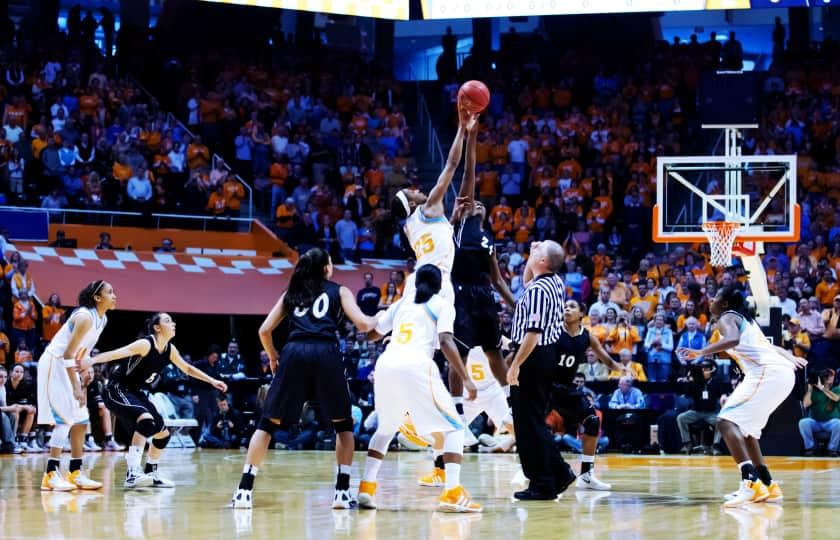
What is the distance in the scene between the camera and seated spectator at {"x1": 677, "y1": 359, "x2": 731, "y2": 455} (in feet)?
59.7

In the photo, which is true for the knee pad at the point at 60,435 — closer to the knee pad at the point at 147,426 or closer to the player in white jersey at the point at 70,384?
the player in white jersey at the point at 70,384

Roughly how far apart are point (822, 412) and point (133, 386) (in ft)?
34.0

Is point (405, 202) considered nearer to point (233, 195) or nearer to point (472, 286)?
point (472, 286)

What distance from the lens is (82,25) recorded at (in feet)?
93.2

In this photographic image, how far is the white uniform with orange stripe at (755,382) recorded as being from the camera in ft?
34.5

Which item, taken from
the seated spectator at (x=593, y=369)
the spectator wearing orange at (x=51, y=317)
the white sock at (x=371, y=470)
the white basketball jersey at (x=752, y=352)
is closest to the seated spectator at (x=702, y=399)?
the seated spectator at (x=593, y=369)

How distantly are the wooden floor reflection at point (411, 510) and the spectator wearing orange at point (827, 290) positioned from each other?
6549 mm

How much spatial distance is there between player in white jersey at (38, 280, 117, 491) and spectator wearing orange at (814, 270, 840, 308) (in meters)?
12.8

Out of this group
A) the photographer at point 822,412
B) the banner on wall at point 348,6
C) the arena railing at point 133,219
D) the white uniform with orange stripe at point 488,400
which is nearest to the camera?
the white uniform with orange stripe at point 488,400

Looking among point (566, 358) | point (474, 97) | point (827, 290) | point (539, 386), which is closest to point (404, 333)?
point (539, 386)

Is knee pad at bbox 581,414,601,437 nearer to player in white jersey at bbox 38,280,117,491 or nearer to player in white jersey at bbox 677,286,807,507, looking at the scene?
player in white jersey at bbox 677,286,807,507

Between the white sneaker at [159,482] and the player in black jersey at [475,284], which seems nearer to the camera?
the player in black jersey at [475,284]

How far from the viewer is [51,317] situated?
2055cm

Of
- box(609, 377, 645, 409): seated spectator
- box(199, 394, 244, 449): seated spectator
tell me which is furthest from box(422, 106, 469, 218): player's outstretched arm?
box(199, 394, 244, 449): seated spectator
